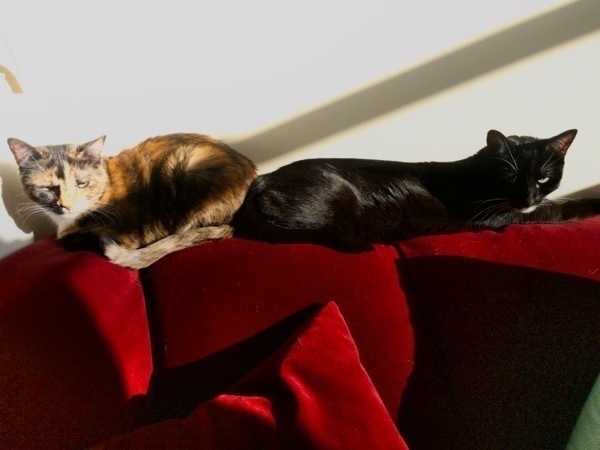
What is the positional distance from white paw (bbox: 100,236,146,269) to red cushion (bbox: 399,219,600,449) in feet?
2.02

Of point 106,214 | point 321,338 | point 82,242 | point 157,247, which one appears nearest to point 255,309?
point 321,338

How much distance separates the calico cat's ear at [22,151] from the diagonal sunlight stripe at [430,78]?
50 centimetres

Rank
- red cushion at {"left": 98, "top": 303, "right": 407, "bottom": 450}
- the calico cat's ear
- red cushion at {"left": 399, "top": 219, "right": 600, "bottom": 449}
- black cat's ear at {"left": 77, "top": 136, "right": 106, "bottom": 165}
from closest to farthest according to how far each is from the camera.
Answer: red cushion at {"left": 98, "top": 303, "right": 407, "bottom": 450} < red cushion at {"left": 399, "top": 219, "right": 600, "bottom": 449} < the calico cat's ear < black cat's ear at {"left": 77, "top": 136, "right": 106, "bottom": 165}

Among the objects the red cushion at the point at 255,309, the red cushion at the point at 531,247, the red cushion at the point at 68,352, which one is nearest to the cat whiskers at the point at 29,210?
the red cushion at the point at 68,352

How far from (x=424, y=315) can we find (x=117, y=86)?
3.06ft

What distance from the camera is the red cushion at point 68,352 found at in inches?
27.5

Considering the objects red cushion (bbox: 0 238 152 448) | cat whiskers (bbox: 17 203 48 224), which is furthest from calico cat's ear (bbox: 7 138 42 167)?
red cushion (bbox: 0 238 152 448)

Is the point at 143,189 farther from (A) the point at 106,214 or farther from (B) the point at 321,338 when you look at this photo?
(B) the point at 321,338

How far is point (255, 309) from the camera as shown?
90cm

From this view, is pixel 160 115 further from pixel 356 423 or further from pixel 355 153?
pixel 356 423

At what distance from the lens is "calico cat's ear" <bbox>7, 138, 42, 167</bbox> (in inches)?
39.6

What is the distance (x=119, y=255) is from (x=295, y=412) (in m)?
0.58

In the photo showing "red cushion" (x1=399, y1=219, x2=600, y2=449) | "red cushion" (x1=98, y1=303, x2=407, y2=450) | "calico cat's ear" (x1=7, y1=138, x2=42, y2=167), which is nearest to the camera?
"red cushion" (x1=98, y1=303, x2=407, y2=450)

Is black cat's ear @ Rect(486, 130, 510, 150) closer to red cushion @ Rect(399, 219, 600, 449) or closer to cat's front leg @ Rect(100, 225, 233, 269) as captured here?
red cushion @ Rect(399, 219, 600, 449)
